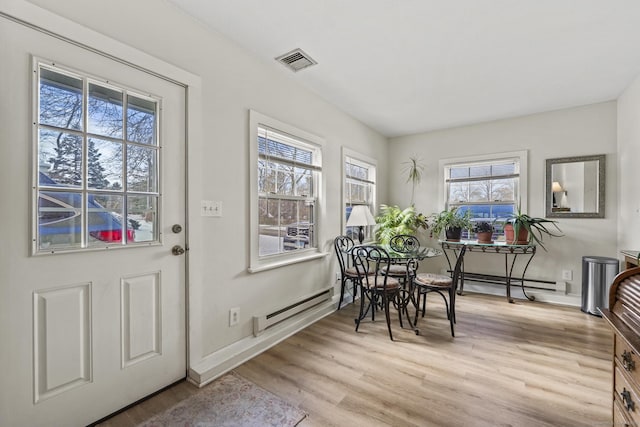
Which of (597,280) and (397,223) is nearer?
(597,280)

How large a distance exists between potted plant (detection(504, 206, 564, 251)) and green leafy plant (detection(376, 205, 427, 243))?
1.09m

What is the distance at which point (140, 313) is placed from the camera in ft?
5.50

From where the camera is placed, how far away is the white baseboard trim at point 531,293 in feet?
11.6

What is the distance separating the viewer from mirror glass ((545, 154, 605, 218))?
3471 mm

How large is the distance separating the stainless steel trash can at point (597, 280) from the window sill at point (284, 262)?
9.74 feet

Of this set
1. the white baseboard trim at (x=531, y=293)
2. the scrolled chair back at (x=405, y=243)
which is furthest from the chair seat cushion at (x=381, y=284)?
the white baseboard trim at (x=531, y=293)

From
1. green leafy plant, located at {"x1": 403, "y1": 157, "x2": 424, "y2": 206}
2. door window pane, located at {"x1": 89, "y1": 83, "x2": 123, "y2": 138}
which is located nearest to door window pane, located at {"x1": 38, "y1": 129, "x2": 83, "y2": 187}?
door window pane, located at {"x1": 89, "y1": 83, "x2": 123, "y2": 138}

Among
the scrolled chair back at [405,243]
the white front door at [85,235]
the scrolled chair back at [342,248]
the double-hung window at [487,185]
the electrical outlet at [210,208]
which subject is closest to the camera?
the white front door at [85,235]

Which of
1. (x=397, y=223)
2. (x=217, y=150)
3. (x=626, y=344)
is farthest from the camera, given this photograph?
(x=397, y=223)

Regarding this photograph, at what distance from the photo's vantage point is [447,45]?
2266 millimetres

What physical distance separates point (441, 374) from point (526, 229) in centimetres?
260

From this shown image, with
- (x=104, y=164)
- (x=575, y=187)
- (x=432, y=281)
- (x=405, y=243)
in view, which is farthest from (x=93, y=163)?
(x=575, y=187)

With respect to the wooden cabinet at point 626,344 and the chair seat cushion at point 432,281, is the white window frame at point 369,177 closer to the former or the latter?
the chair seat cushion at point 432,281

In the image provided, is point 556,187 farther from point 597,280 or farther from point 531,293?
point 531,293
